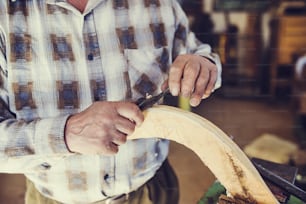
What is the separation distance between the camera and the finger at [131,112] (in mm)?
537

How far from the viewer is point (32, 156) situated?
619 mm

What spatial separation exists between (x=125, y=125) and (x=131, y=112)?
0.07ft

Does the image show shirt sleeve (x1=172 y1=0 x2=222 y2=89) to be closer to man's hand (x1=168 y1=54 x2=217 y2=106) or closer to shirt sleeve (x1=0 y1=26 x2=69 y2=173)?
man's hand (x1=168 y1=54 x2=217 y2=106)

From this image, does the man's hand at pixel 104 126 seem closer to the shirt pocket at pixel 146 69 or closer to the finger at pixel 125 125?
the finger at pixel 125 125

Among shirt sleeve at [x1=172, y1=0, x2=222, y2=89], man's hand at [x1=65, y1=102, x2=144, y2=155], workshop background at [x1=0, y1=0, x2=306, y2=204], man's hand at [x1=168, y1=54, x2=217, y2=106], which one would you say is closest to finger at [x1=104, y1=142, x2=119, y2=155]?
man's hand at [x1=65, y1=102, x2=144, y2=155]

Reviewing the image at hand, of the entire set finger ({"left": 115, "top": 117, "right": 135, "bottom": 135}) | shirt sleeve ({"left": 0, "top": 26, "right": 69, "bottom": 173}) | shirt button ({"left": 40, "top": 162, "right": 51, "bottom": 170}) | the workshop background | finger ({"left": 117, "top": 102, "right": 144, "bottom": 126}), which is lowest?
the workshop background

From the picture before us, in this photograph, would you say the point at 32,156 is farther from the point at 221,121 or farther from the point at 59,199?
the point at 221,121

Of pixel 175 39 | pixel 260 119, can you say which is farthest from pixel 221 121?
pixel 175 39

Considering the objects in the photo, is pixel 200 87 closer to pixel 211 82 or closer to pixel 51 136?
pixel 211 82

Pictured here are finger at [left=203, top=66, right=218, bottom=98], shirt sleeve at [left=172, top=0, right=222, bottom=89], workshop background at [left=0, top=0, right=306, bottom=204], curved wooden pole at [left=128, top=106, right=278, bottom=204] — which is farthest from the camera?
workshop background at [left=0, top=0, right=306, bottom=204]

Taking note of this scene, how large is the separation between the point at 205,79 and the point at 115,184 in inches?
8.9

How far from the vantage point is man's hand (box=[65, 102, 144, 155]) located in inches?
21.4

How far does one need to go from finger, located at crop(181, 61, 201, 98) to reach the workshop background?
105 centimetres

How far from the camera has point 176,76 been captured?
0.61 meters
